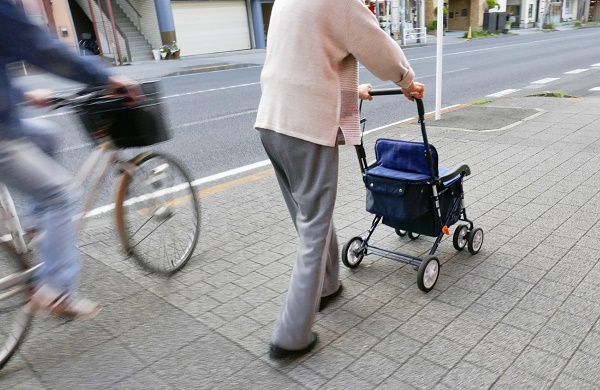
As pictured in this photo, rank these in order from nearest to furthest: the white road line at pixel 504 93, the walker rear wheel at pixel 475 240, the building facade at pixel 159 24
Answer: the walker rear wheel at pixel 475 240, the white road line at pixel 504 93, the building facade at pixel 159 24

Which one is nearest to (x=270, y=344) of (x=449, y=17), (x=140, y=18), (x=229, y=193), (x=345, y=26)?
(x=345, y=26)

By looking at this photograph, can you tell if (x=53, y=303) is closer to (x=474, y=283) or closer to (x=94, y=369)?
(x=94, y=369)

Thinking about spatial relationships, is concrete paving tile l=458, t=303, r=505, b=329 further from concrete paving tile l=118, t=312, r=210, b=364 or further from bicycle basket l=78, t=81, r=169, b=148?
bicycle basket l=78, t=81, r=169, b=148

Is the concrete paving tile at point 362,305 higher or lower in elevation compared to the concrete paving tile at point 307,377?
lower

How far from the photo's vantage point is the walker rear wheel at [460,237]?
353 cm

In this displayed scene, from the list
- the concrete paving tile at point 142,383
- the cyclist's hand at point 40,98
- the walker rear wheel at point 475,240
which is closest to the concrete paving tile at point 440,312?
the walker rear wheel at point 475,240

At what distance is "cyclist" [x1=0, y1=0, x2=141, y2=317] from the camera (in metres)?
2.22

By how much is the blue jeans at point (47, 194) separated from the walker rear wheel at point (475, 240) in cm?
254

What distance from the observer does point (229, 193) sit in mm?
5078

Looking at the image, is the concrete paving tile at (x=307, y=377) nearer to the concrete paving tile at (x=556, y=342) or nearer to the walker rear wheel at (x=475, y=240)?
the concrete paving tile at (x=556, y=342)

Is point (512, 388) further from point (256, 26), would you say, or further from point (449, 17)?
point (449, 17)

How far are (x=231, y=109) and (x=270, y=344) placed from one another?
308 inches

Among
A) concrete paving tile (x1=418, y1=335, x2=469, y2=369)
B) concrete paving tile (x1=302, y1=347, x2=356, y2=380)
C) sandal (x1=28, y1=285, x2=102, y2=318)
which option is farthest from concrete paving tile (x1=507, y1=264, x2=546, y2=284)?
sandal (x1=28, y1=285, x2=102, y2=318)

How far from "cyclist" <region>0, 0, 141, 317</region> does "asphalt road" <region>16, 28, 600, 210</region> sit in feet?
2.98
